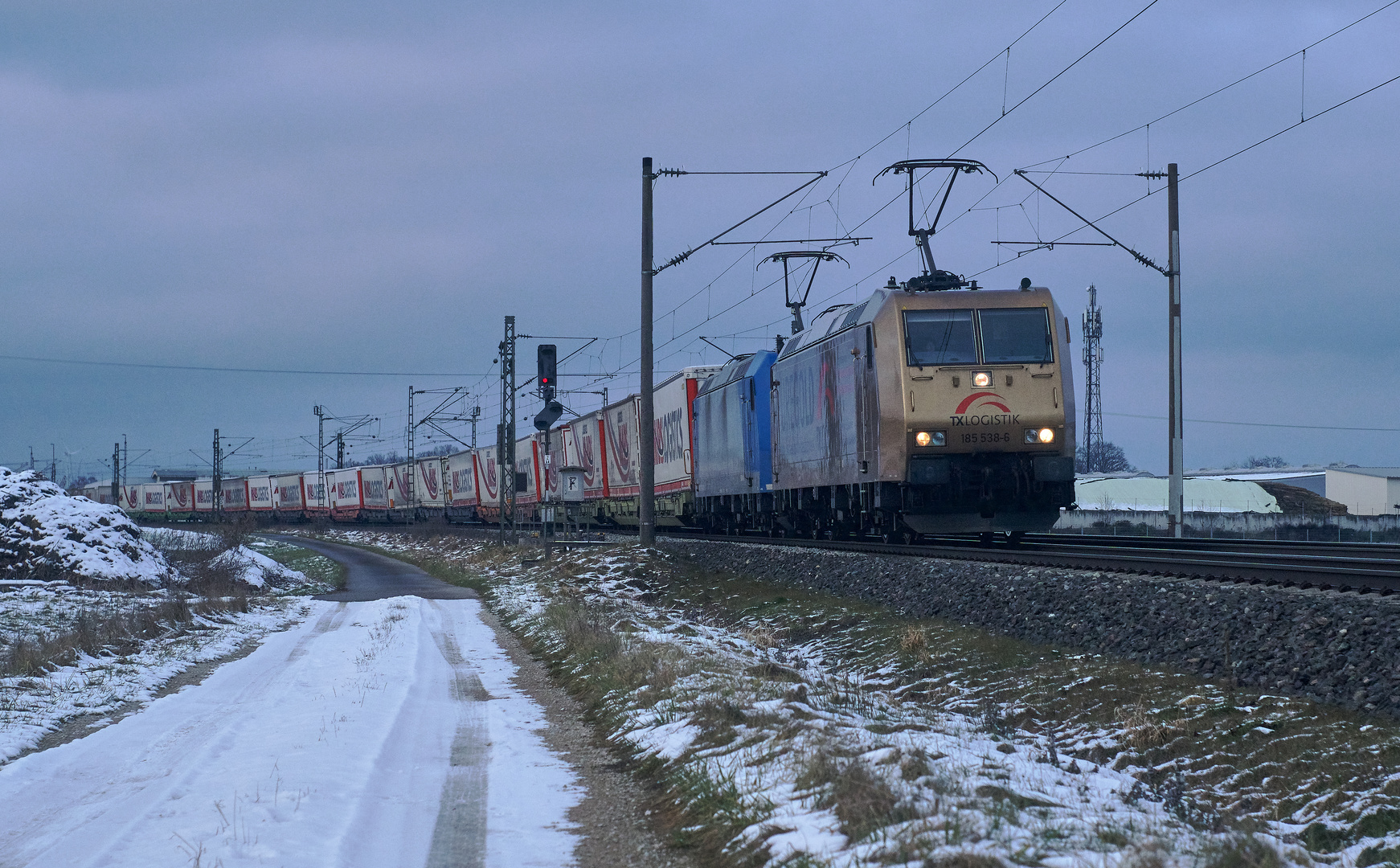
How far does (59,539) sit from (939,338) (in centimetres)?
1848

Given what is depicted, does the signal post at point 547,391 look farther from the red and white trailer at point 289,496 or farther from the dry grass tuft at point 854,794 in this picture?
the red and white trailer at point 289,496

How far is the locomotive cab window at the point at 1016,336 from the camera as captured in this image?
57.7 feet

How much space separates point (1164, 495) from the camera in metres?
60.1

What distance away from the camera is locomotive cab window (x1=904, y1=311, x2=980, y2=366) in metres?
17.5

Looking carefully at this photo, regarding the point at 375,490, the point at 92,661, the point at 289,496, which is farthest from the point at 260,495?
the point at 92,661

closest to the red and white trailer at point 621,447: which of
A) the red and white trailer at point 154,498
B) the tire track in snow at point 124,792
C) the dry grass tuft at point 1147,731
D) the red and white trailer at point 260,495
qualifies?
the tire track in snow at point 124,792

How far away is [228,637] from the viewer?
1752 cm

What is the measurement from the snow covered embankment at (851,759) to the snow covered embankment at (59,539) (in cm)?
1397

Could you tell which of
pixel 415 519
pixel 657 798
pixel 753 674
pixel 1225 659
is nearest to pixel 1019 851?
pixel 657 798

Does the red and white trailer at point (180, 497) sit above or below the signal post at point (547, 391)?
below

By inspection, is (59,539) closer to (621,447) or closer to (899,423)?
(899,423)

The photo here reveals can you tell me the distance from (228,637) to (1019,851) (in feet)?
49.0

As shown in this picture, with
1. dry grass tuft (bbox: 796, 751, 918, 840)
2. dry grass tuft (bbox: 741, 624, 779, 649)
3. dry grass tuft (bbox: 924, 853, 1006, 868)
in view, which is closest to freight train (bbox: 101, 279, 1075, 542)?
dry grass tuft (bbox: 741, 624, 779, 649)

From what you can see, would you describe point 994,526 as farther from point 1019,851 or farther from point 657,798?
point 1019,851
